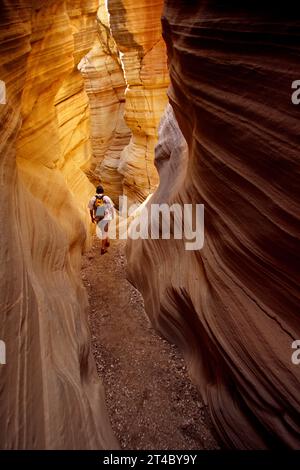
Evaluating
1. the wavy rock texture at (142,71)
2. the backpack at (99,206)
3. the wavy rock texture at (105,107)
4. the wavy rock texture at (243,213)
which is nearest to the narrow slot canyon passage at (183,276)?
the wavy rock texture at (243,213)

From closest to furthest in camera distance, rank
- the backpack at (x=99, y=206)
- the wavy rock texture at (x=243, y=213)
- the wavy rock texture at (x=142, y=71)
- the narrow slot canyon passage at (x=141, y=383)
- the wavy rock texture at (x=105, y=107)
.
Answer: the wavy rock texture at (x=243, y=213), the narrow slot canyon passage at (x=141, y=383), the backpack at (x=99, y=206), the wavy rock texture at (x=142, y=71), the wavy rock texture at (x=105, y=107)

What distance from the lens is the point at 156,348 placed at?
4.57 meters

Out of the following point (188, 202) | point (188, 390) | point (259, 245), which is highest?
point (188, 202)

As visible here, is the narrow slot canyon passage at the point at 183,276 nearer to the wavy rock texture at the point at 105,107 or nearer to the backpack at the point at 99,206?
the backpack at the point at 99,206

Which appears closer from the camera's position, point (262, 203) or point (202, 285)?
point (262, 203)

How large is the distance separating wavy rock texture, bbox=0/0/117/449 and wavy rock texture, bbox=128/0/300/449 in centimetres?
134

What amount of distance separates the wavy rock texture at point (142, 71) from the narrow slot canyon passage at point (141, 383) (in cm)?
759

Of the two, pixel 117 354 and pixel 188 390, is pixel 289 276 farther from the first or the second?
pixel 117 354

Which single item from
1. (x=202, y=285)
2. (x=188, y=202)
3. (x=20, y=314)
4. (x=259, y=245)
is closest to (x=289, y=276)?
(x=259, y=245)

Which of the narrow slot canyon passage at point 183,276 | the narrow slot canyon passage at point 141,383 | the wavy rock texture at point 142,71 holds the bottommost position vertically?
the narrow slot canyon passage at point 141,383

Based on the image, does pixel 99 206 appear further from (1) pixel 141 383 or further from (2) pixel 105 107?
(2) pixel 105 107

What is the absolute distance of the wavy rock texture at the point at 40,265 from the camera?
250 centimetres

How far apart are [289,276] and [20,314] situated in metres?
2.42

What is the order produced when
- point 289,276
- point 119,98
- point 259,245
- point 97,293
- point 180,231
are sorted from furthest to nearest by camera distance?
point 119,98, point 97,293, point 180,231, point 259,245, point 289,276
